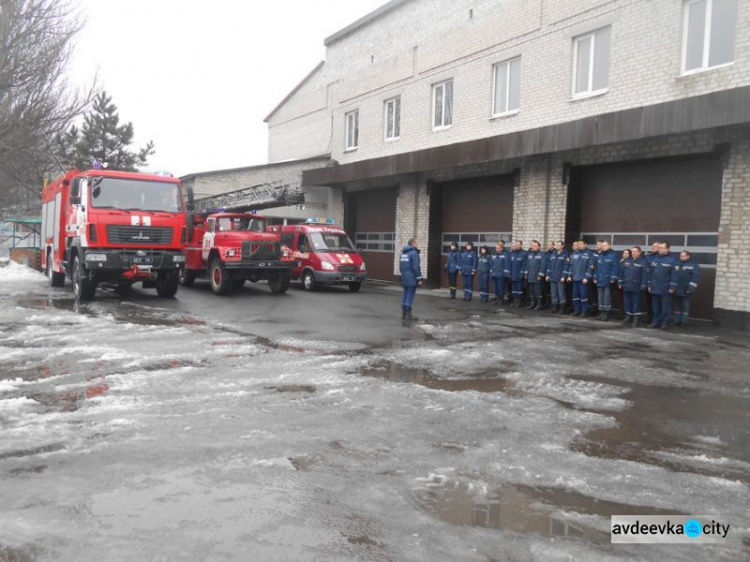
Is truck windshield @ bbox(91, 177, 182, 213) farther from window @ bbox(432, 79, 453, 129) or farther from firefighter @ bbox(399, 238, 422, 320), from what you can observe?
window @ bbox(432, 79, 453, 129)

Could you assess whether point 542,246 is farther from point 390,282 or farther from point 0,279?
point 0,279

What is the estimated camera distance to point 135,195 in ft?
46.8

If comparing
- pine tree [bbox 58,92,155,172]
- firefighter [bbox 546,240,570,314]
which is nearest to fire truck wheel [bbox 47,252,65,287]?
firefighter [bbox 546,240,570,314]

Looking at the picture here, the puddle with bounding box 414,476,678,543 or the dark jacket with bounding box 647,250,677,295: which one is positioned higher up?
the dark jacket with bounding box 647,250,677,295

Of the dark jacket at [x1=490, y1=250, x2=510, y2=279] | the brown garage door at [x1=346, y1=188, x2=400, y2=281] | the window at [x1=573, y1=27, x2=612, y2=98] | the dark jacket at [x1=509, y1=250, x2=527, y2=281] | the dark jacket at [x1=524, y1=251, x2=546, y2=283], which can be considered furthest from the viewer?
the brown garage door at [x1=346, y1=188, x2=400, y2=281]

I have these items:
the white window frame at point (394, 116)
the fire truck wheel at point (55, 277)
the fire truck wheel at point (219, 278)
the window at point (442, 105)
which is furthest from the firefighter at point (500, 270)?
the fire truck wheel at point (55, 277)

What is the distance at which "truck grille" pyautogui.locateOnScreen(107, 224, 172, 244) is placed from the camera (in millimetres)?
13633

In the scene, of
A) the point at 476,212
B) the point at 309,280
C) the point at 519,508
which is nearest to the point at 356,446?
the point at 519,508

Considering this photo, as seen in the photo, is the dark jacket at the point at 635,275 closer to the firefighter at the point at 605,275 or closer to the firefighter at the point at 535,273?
the firefighter at the point at 605,275

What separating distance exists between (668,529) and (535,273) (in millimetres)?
12030

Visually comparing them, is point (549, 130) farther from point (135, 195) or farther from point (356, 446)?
point (356, 446)

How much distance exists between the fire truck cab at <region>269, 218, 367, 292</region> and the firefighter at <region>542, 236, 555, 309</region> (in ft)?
19.3

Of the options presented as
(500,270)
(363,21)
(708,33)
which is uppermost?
(363,21)

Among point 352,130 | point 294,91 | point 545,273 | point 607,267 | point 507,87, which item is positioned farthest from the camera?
point 294,91
